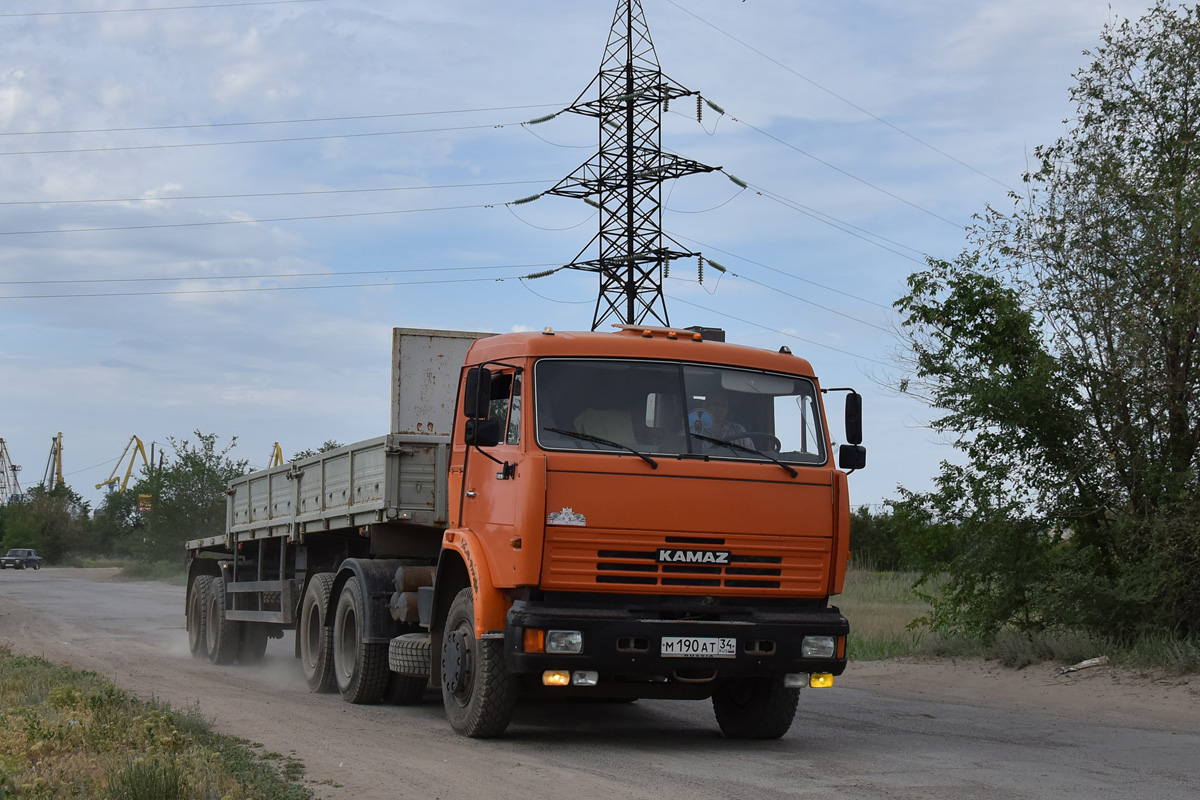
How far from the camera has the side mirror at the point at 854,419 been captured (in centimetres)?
952

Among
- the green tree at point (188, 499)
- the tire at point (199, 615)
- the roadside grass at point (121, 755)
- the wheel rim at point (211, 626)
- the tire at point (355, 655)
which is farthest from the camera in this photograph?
the green tree at point (188, 499)

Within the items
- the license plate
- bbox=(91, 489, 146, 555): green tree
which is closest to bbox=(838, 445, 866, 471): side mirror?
the license plate

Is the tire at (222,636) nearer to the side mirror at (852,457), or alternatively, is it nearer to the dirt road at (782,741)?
the dirt road at (782,741)

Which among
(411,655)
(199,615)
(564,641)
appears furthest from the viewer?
(199,615)

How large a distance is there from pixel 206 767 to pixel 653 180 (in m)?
22.4

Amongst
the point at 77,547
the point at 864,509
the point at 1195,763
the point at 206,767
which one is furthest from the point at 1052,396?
the point at 77,547

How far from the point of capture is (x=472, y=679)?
366 inches

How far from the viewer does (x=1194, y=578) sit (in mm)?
13852

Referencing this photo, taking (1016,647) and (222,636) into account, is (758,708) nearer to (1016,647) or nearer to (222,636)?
(1016,647)

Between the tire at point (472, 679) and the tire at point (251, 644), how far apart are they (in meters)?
8.05

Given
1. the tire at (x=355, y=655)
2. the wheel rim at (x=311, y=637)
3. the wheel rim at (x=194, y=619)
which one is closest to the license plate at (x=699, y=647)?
the tire at (x=355, y=655)

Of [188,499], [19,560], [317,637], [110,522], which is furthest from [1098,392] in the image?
[110,522]

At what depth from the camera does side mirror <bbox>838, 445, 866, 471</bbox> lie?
9.36 m

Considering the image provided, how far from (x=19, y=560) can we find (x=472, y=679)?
7504 cm
